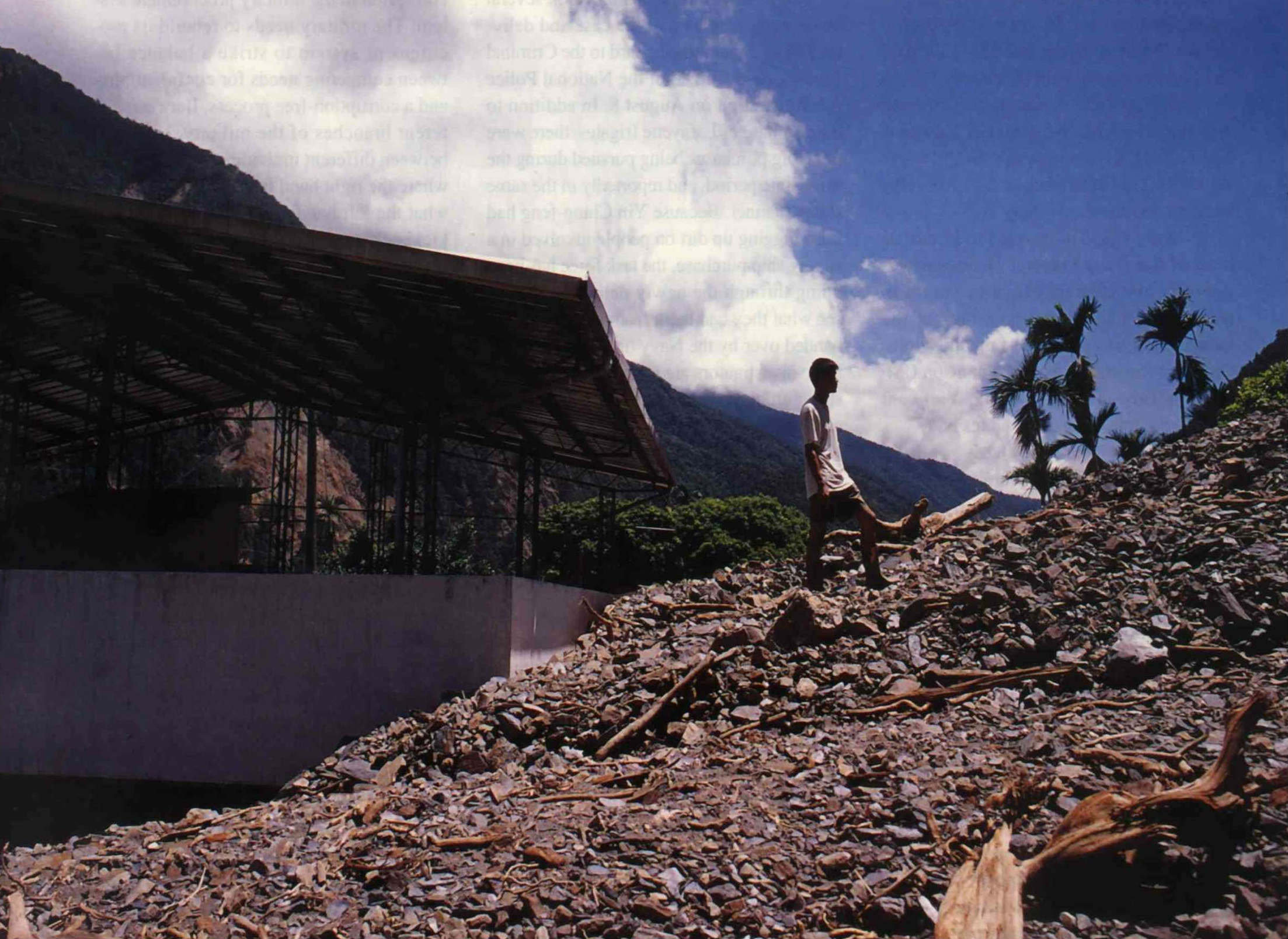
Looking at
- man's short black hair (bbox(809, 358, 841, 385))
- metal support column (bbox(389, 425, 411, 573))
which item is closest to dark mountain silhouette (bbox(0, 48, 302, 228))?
metal support column (bbox(389, 425, 411, 573))

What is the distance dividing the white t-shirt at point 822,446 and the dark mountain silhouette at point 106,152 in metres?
48.0

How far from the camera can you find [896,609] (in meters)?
7.88

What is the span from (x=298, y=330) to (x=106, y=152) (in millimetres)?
51781

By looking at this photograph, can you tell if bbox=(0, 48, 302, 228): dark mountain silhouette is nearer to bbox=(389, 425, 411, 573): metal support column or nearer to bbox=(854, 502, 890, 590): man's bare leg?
bbox=(389, 425, 411, 573): metal support column

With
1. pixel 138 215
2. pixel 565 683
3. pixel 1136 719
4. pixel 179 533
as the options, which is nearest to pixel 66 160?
pixel 179 533

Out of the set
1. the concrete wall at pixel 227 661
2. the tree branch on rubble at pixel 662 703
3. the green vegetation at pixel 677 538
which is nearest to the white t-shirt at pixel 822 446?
the tree branch on rubble at pixel 662 703

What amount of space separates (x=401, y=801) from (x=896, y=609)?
4240mm

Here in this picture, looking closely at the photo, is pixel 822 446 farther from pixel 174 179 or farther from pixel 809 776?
pixel 174 179

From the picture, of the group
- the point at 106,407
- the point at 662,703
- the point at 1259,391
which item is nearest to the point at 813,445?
the point at 662,703

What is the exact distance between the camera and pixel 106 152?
5447 centimetres

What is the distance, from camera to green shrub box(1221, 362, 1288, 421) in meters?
20.6

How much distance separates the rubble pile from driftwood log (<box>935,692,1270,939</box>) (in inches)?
2.7

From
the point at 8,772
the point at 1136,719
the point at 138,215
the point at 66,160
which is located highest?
the point at 66,160

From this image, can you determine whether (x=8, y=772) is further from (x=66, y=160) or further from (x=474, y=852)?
(x=66, y=160)
